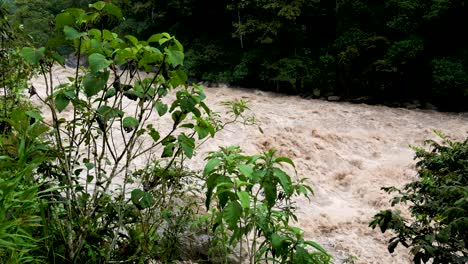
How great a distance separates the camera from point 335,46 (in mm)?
11508

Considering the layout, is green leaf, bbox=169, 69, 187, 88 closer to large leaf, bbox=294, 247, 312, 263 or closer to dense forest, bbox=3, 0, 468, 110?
large leaf, bbox=294, 247, 312, 263

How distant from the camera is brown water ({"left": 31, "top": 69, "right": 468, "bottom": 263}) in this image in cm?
472

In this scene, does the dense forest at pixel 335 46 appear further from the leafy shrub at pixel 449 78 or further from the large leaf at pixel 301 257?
the large leaf at pixel 301 257

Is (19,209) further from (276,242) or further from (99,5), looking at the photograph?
(276,242)

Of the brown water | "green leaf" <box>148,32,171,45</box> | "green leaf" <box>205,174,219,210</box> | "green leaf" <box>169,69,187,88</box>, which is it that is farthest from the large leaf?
the brown water

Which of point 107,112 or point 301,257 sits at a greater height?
point 107,112

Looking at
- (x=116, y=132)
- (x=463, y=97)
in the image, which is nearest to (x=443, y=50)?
(x=463, y=97)

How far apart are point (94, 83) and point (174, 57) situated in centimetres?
33

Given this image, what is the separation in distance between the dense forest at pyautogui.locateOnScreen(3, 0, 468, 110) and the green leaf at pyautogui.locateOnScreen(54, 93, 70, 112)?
800 centimetres

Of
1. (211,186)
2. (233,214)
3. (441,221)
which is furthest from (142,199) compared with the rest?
(441,221)

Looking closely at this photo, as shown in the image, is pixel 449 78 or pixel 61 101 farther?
pixel 449 78

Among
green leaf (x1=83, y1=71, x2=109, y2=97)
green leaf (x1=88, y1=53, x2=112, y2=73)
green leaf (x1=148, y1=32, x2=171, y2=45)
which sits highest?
green leaf (x1=148, y1=32, x2=171, y2=45)

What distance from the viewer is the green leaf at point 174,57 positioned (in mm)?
1481

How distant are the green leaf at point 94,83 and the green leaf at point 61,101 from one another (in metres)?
0.18
